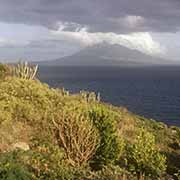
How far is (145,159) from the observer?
15773 millimetres

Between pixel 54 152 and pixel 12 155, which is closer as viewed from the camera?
pixel 12 155

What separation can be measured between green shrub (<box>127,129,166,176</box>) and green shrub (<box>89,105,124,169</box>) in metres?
0.68

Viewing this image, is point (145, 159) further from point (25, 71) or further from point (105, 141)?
point (25, 71)

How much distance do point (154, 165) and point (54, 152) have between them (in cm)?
353

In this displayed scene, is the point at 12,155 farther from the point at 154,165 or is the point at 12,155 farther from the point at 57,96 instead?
the point at 57,96

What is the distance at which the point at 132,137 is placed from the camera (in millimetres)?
23766

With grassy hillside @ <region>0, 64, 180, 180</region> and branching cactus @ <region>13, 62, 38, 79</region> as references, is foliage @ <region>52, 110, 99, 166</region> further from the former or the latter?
branching cactus @ <region>13, 62, 38, 79</region>

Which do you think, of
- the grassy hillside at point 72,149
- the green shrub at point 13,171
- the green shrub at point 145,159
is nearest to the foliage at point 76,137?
the grassy hillside at point 72,149

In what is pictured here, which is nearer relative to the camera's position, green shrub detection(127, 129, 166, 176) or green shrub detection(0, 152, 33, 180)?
green shrub detection(0, 152, 33, 180)

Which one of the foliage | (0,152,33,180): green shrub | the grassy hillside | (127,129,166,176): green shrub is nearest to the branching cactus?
the grassy hillside

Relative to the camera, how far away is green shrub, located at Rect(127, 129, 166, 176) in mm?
15438

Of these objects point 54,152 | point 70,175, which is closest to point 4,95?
point 54,152

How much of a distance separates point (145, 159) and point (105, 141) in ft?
5.43

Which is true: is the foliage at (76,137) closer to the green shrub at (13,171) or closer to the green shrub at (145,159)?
the green shrub at (145,159)
